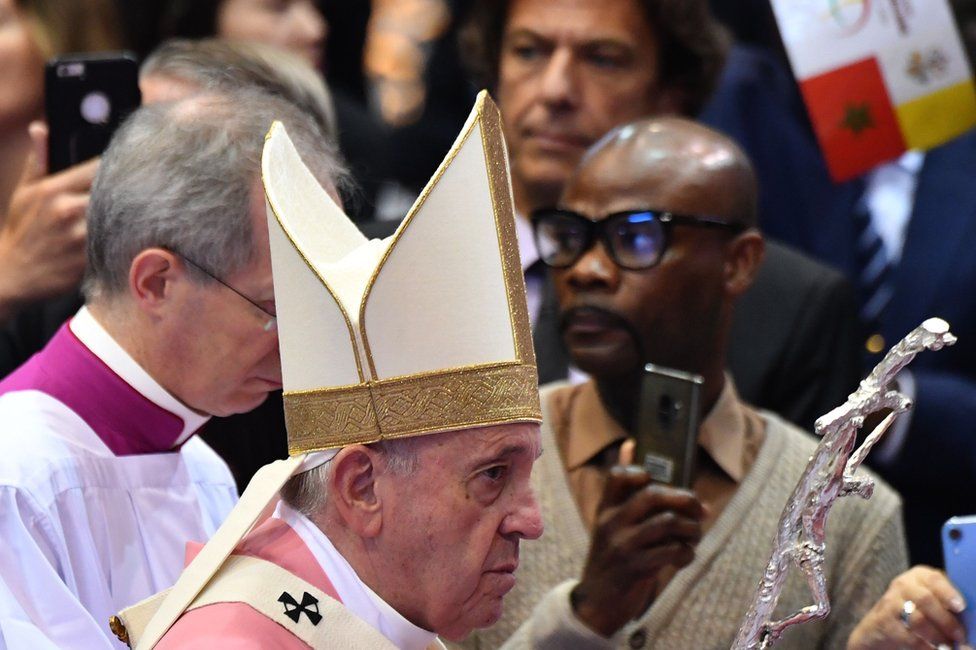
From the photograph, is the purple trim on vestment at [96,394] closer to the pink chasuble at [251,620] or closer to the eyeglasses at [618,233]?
the pink chasuble at [251,620]

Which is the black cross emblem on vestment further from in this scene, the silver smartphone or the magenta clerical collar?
the silver smartphone

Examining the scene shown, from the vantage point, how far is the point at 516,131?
4.47 metres

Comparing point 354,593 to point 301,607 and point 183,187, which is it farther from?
point 183,187

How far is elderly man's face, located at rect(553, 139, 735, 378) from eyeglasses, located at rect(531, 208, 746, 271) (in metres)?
0.01

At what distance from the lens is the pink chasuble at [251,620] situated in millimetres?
2314

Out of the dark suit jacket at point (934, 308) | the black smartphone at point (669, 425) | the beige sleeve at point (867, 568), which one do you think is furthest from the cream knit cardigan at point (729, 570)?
the dark suit jacket at point (934, 308)

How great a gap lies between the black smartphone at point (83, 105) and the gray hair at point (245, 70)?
0.17 metres

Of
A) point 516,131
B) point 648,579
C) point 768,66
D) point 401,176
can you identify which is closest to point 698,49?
point 516,131

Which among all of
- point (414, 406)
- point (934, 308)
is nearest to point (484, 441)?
point (414, 406)

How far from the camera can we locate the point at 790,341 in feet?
13.6

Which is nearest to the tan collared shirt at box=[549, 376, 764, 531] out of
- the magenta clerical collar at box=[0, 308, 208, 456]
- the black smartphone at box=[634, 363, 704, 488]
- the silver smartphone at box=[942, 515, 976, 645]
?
the black smartphone at box=[634, 363, 704, 488]

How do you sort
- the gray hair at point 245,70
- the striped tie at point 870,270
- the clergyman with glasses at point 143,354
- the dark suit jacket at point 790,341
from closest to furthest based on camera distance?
the clergyman with glasses at point 143,354
the gray hair at point 245,70
the dark suit jacket at point 790,341
the striped tie at point 870,270

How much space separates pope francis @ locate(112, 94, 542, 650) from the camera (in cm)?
241

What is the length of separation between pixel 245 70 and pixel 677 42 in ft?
4.21
